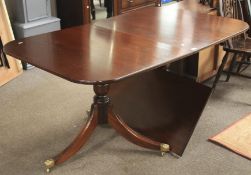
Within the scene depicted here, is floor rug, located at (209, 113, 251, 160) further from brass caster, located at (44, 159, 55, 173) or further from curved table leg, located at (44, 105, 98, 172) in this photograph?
brass caster, located at (44, 159, 55, 173)

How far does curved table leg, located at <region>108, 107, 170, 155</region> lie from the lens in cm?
206

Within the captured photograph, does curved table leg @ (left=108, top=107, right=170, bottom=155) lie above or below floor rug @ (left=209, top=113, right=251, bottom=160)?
above

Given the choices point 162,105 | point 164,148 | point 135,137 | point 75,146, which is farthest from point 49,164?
point 162,105

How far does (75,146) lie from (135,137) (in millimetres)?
368

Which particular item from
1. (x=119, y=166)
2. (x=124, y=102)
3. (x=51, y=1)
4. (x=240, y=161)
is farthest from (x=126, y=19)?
(x=51, y=1)

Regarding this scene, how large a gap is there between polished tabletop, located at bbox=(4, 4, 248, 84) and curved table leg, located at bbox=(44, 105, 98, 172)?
445 millimetres

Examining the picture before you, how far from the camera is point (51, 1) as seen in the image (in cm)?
371

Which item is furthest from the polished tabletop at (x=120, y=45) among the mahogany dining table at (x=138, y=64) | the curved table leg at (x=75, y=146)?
the curved table leg at (x=75, y=146)

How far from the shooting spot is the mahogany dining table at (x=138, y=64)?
5.13ft

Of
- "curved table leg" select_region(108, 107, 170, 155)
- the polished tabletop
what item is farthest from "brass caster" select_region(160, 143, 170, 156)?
the polished tabletop

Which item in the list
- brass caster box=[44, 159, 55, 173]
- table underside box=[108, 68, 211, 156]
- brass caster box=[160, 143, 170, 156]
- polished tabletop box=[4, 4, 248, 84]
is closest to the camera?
polished tabletop box=[4, 4, 248, 84]

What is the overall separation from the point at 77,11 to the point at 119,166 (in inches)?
80.1

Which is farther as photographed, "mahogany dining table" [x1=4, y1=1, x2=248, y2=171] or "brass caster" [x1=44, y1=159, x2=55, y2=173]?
"brass caster" [x1=44, y1=159, x2=55, y2=173]

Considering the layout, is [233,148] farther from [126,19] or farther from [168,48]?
[126,19]
